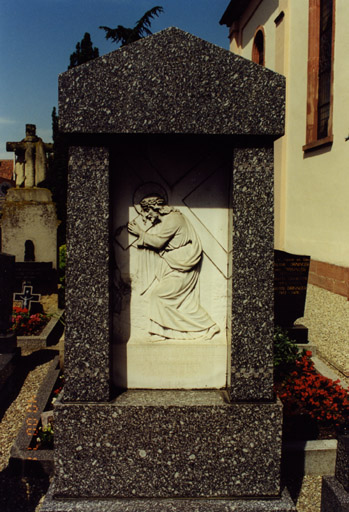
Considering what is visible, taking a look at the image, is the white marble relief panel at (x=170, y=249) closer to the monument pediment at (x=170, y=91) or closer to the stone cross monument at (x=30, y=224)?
the monument pediment at (x=170, y=91)

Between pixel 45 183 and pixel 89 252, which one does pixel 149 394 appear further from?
pixel 45 183

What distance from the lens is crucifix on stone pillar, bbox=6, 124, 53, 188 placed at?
1029cm

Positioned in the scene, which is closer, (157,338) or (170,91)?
(170,91)

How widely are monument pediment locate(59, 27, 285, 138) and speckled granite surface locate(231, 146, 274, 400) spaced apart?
233 millimetres

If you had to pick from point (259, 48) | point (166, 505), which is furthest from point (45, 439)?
point (259, 48)

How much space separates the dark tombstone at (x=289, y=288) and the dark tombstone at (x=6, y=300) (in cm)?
358

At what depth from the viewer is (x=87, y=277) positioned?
236 cm

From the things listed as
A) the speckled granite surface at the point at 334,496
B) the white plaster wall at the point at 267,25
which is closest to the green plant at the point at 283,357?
the speckled granite surface at the point at 334,496

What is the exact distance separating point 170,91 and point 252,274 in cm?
109

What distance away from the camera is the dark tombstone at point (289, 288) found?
19.4 ft

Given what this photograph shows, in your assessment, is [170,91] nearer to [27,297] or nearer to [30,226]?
[27,297]

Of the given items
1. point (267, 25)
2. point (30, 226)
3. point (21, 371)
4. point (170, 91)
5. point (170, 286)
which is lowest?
point (21, 371)

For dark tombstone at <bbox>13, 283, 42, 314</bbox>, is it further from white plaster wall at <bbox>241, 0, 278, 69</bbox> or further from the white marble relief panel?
white plaster wall at <bbox>241, 0, 278, 69</bbox>

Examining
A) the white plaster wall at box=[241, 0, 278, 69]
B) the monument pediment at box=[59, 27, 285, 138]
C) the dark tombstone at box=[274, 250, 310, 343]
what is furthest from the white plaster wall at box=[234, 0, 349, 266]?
the monument pediment at box=[59, 27, 285, 138]
